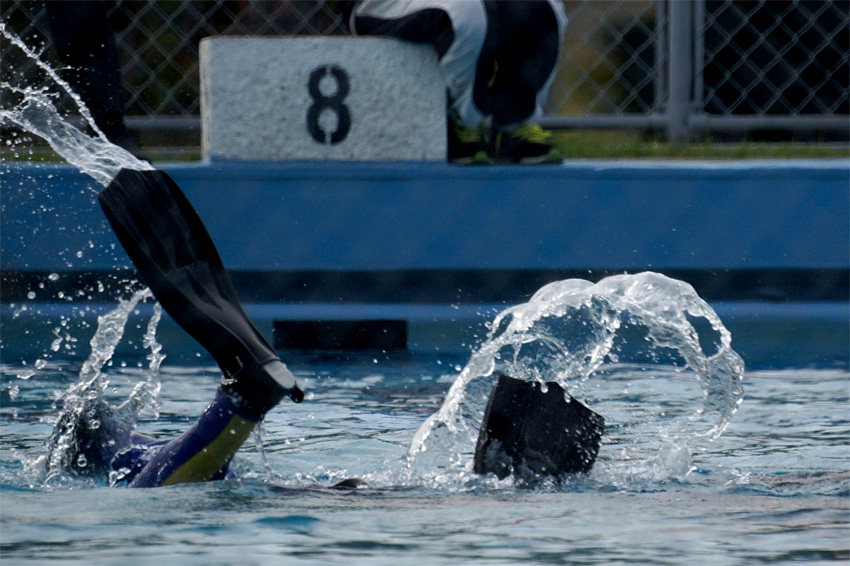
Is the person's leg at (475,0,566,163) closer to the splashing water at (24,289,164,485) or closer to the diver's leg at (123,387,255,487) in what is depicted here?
the splashing water at (24,289,164,485)

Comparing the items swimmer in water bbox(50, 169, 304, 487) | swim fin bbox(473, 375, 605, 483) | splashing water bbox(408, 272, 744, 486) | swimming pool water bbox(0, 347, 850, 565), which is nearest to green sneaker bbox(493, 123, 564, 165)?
splashing water bbox(408, 272, 744, 486)

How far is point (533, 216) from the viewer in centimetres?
537

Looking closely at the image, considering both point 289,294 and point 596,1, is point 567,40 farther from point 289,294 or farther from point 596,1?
point 289,294

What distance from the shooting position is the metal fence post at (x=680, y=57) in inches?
234

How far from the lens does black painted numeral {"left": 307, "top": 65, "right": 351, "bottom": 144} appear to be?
5473mm

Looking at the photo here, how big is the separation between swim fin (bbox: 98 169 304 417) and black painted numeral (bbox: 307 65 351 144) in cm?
267

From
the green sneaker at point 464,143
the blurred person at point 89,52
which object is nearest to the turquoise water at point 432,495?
the blurred person at point 89,52

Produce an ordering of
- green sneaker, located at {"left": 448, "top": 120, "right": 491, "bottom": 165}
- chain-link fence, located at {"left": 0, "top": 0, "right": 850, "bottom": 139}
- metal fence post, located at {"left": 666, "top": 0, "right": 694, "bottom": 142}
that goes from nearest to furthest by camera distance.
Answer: green sneaker, located at {"left": 448, "top": 120, "right": 491, "bottom": 165}, chain-link fence, located at {"left": 0, "top": 0, "right": 850, "bottom": 139}, metal fence post, located at {"left": 666, "top": 0, "right": 694, "bottom": 142}

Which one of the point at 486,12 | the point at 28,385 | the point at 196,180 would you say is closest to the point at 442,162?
the point at 486,12

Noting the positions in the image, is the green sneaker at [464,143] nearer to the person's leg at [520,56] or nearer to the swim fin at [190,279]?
the person's leg at [520,56]

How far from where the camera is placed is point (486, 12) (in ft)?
17.9

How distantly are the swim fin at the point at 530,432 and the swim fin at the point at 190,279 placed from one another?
44cm

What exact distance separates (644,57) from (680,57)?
174 millimetres

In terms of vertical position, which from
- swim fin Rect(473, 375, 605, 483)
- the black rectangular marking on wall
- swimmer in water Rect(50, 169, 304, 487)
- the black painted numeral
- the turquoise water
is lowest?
the black rectangular marking on wall
